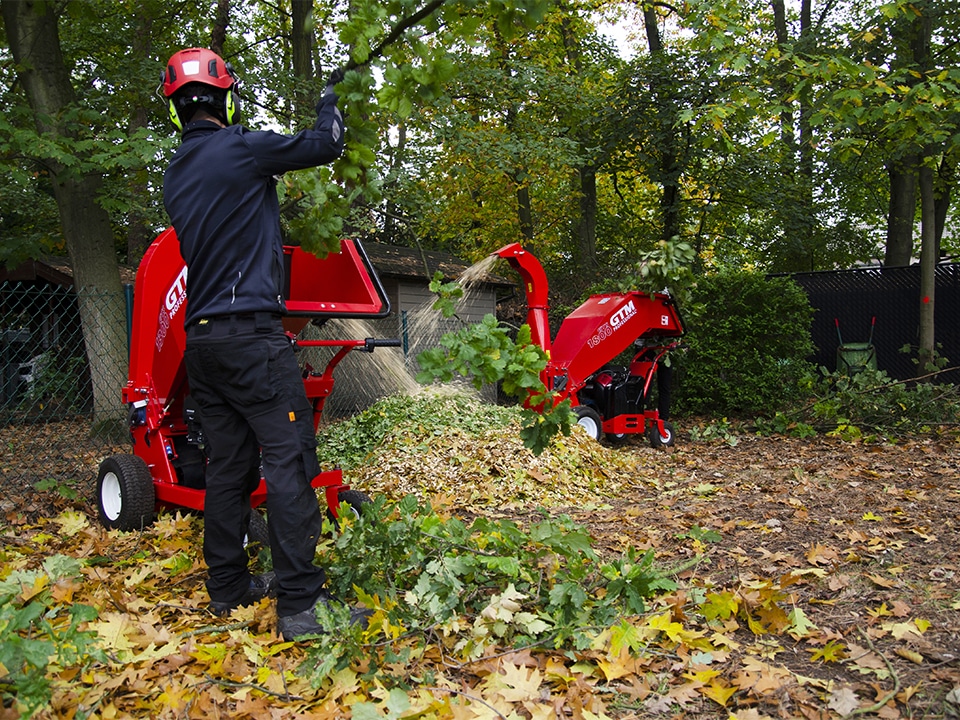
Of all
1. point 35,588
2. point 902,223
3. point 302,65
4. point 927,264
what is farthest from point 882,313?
point 35,588

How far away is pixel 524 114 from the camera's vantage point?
15.1m

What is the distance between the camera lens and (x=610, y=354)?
799cm

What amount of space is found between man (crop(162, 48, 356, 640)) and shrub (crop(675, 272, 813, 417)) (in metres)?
7.76

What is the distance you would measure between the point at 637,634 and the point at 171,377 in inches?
116

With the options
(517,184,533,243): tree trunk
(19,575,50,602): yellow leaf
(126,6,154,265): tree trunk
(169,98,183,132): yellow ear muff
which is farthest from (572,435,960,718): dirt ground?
(517,184,533,243): tree trunk

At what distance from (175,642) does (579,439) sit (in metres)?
4.47

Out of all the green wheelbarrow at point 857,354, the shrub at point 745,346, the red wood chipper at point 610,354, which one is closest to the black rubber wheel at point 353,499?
the red wood chipper at point 610,354

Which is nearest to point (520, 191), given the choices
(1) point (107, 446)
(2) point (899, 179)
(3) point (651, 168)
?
(3) point (651, 168)

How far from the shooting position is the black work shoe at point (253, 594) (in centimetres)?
325

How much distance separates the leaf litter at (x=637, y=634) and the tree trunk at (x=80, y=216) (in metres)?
2.09

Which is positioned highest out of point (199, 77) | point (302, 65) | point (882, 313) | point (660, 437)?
point (302, 65)

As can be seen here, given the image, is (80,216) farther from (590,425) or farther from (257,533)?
(590,425)

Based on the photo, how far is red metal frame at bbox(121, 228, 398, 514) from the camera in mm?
4301

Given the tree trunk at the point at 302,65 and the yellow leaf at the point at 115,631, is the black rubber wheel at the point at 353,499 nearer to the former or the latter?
the yellow leaf at the point at 115,631
